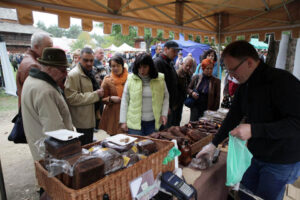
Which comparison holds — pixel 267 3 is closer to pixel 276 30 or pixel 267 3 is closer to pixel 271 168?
pixel 276 30

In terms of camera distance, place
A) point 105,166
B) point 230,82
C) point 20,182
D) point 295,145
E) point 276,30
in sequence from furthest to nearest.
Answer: point 230,82 < point 276,30 < point 20,182 < point 295,145 < point 105,166

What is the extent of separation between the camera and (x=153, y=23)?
311 cm

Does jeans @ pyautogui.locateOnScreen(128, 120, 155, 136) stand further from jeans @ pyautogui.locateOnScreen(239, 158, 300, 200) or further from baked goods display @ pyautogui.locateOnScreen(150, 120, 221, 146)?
jeans @ pyautogui.locateOnScreen(239, 158, 300, 200)

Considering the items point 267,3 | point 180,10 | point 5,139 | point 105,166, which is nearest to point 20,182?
point 5,139

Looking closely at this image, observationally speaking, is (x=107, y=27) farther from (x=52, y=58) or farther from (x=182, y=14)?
(x=182, y=14)

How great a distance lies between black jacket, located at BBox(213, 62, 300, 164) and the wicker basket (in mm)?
705

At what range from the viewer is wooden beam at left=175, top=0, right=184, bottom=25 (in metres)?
3.14

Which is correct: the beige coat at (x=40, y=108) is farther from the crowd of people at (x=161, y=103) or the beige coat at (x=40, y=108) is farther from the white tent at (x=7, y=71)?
the white tent at (x=7, y=71)

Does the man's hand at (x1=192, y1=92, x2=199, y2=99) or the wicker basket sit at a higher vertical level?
the man's hand at (x1=192, y1=92, x2=199, y2=99)

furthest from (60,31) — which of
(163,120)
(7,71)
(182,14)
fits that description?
(163,120)

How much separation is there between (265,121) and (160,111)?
1.43m

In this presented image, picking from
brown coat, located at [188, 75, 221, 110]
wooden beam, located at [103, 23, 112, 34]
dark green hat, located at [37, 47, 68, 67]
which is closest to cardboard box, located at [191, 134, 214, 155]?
dark green hat, located at [37, 47, 68, 67]

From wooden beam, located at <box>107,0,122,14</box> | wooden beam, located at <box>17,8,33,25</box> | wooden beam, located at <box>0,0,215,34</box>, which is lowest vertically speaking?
wooden beam, located at <box>17,8,33,25</box>

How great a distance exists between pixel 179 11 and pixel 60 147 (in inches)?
118
